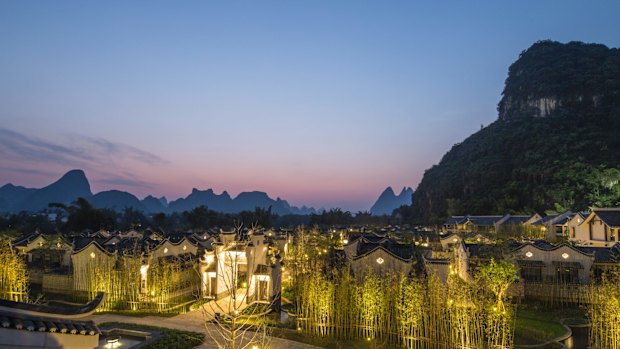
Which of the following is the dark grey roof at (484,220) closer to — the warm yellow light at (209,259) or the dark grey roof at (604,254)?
the dark grey roof at (604,254)

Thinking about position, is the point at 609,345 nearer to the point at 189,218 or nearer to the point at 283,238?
the point at 283,238

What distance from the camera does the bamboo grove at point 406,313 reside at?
30.0 feet

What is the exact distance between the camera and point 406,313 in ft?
32.2

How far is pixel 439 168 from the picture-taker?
268ft

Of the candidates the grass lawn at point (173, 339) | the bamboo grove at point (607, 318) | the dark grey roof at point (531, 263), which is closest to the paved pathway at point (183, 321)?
the grass lawn at point (173, 339)

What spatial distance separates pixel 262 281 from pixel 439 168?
242 feet

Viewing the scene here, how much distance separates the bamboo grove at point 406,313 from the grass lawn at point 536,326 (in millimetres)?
1118

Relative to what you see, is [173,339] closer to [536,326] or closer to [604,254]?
[536,326]

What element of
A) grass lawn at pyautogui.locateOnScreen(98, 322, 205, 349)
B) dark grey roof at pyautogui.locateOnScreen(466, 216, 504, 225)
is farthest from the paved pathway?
dark grey roof at pyautogui.locateOnScreen(466, 216, 504, 225)

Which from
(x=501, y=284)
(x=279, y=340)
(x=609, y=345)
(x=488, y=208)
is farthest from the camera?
(x=488, y=208)

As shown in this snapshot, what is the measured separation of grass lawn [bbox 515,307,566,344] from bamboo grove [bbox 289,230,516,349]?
3.67 ft

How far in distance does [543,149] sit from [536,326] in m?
51.7

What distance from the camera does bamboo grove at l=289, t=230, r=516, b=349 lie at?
9133 millimetres

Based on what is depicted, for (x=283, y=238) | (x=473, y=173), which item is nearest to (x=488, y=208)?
(x=473, y=173)
